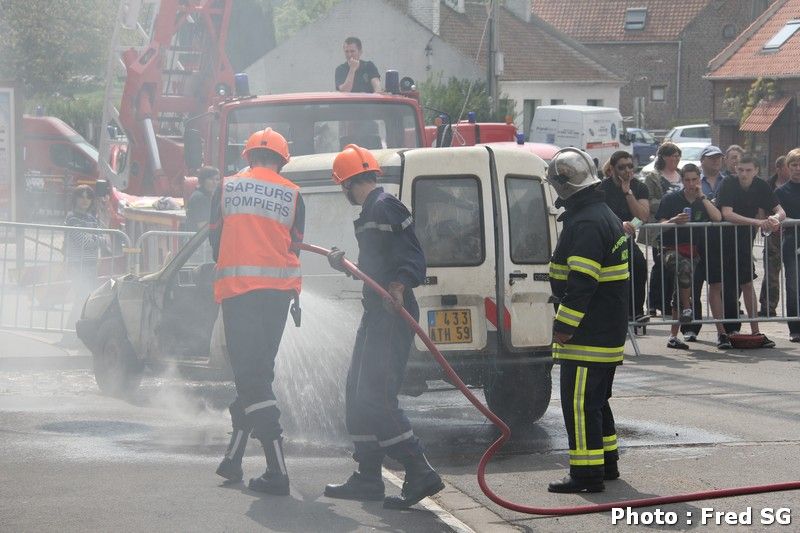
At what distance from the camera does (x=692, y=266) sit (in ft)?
45.8

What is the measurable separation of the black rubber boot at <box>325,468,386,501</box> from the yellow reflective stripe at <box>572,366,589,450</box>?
3.68ft

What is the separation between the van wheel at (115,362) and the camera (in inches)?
443

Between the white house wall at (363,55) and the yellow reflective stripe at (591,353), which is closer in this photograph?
the yellow reflective stripe at (591,353)

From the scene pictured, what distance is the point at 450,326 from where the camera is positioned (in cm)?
941

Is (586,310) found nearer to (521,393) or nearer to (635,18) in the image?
(521,393)

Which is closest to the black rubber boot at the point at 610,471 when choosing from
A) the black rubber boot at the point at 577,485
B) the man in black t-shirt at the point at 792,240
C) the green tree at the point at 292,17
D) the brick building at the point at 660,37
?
the black rubber boot at the point at 577,485

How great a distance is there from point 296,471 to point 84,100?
53.1m

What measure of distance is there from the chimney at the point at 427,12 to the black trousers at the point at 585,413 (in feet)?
Result: 178

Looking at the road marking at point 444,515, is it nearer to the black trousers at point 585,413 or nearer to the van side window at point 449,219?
the black trousers at point 585,413

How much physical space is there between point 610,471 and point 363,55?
1966 inches

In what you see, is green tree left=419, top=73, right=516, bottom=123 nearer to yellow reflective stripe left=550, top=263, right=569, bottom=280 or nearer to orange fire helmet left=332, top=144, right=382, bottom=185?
yellow reflective stripe left=550, top=263, right=569, bottom=280

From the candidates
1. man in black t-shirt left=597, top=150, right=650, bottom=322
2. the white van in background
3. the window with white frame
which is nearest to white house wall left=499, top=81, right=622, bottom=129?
the white van in background

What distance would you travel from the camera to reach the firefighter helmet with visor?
7.88 metres

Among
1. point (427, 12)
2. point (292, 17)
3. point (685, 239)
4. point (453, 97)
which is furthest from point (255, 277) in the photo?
point (292, 17)
